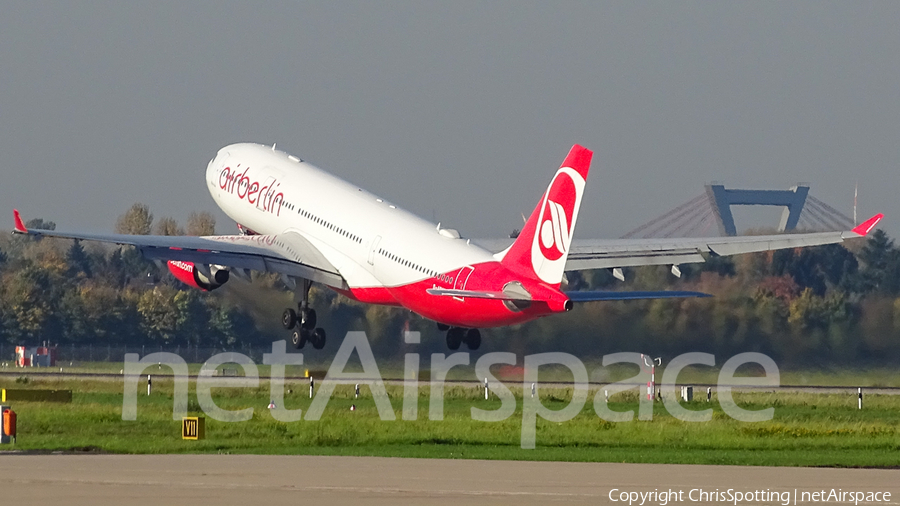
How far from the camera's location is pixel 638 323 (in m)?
58.1

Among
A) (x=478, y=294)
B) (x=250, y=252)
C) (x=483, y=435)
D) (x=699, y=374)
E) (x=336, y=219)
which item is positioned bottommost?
(x=483, y=435)

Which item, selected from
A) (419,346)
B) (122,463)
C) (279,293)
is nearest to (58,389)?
(279,293)

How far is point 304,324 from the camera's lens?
58344 millimetres

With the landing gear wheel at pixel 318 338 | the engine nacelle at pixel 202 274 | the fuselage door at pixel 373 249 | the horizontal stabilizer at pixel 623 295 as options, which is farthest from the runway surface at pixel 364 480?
the landing gear wheel at pixel 318 338

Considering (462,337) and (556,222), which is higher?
(556,222)

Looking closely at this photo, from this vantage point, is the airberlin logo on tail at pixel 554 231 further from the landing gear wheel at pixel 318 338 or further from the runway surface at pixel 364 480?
the landing gear wheel at pixel 318 338

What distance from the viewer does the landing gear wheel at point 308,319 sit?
58.3 metres

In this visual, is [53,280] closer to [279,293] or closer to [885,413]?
[279,293]

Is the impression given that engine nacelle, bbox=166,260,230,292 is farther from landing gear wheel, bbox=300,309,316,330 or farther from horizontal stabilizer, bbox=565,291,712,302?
horizontal stabilizer, bbox=565,291,712,302

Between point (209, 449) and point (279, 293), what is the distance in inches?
994

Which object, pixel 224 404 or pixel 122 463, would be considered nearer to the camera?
pixel 122 463

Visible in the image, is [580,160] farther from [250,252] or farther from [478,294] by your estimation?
[250,252]

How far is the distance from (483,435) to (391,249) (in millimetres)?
11740

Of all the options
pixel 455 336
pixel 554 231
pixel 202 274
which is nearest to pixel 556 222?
pixel 554 231
